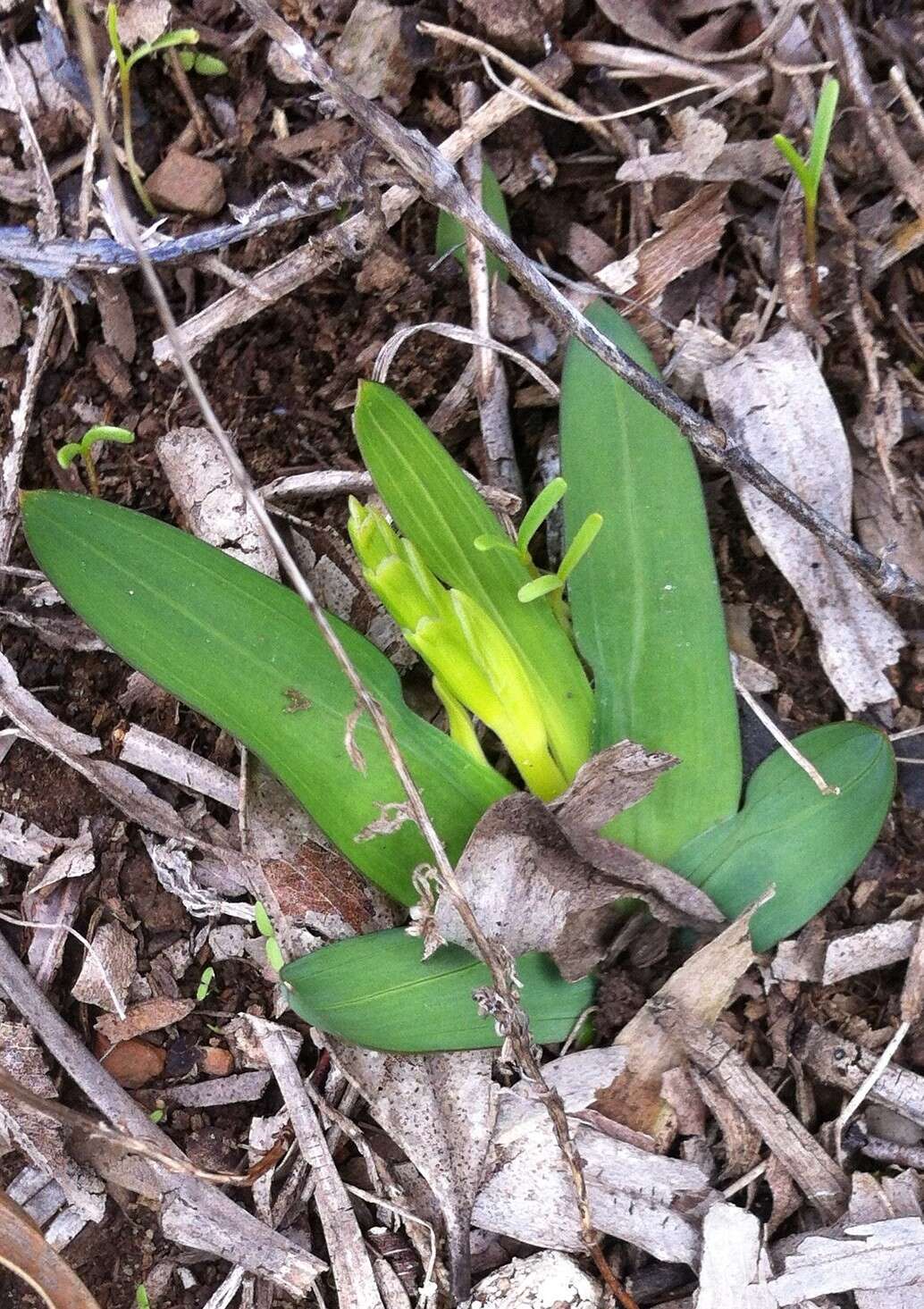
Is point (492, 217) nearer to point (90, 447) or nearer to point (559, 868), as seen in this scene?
point (90, 447)

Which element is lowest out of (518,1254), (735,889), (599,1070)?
(518,1254)

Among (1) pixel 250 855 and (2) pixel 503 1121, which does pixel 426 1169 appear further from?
(1) pixel 250 855

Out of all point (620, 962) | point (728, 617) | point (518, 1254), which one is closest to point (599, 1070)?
point (620, 962)

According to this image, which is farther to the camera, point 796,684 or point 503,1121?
point 796,684

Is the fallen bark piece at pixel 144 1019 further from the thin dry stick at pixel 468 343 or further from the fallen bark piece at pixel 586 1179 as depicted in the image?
the thin dry stick at pixel 468 343

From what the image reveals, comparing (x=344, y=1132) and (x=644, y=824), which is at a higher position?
(x=644, y=824)

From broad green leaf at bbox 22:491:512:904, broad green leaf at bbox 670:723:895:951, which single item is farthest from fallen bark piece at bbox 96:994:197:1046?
broad green leaf at bbox 670:723:895:951

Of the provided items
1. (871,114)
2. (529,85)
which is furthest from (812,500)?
(529,85)
